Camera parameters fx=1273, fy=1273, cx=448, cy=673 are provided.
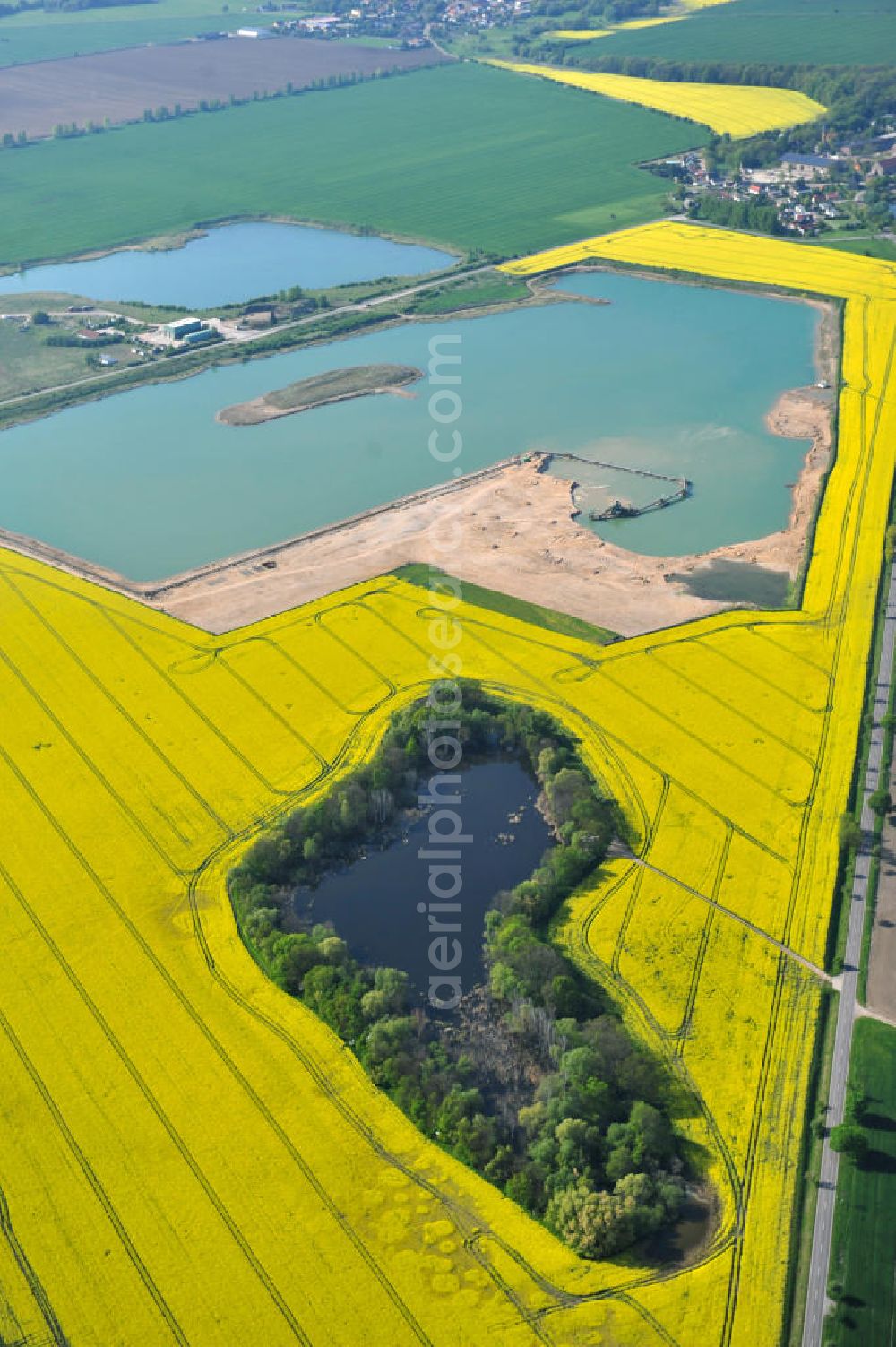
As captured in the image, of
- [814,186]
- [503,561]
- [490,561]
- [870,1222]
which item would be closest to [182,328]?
[490,561]

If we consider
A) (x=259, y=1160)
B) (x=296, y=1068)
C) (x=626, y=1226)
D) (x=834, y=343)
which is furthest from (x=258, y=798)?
(x=834, y=343)

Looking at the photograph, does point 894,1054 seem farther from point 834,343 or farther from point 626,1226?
point 834,343

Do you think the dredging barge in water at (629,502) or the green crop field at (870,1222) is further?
the dredging barge in water at (629,502)

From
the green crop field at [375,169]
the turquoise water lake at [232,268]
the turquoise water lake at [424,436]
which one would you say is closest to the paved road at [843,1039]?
the turquoise water lake at [424,436]

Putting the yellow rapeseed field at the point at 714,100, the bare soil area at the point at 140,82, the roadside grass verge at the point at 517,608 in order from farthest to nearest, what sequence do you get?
the bare soil area at the point at 140,82 < the yellow rapeseed field at the point at 714,100 < the roadside grass verge at the point at 517,608

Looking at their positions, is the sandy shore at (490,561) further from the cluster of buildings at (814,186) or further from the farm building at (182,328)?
the cluster of buildings at (814,186)

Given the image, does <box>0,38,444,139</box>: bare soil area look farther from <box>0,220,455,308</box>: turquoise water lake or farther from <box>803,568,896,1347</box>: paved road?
<box>803,568,896,1347</box>: paved road

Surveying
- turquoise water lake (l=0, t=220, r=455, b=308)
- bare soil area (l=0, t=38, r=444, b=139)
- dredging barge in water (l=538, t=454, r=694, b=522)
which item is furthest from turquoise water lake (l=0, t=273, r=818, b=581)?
bare soil area (l=0, t=38, r=444, b=139)
